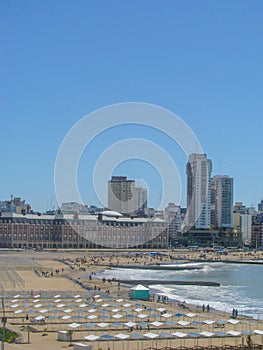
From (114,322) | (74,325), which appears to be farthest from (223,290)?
(74,325)

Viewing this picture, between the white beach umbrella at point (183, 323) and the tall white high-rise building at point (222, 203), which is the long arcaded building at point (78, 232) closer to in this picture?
the tall white high-rise building at point (222, 203)

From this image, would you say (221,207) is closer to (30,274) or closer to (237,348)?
(30,274)

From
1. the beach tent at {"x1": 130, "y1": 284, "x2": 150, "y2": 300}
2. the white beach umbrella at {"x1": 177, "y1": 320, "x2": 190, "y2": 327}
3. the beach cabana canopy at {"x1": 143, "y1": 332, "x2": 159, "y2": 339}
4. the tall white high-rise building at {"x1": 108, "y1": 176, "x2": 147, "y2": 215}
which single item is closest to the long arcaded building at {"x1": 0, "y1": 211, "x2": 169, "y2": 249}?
the tall white high-rise building at {"x1": 108, "y1": 176, "x2": 147, "y2": 215}

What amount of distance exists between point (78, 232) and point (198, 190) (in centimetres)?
4018

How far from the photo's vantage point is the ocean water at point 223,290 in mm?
32856

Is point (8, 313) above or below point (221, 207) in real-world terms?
below

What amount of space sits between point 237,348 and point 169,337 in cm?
246

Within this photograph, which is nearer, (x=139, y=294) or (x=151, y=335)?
(x=151, y=335)

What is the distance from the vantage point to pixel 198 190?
129 metres

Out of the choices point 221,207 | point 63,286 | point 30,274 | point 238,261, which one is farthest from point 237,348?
point 221,207

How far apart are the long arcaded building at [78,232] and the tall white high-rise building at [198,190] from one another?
81.3 ft

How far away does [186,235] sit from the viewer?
119250 millimetres

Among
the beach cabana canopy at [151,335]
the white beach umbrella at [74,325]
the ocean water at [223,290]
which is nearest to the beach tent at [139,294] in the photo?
the ocean water at [223,290]

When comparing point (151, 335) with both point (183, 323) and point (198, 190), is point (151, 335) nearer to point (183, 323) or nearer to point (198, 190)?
point (183, 323)
